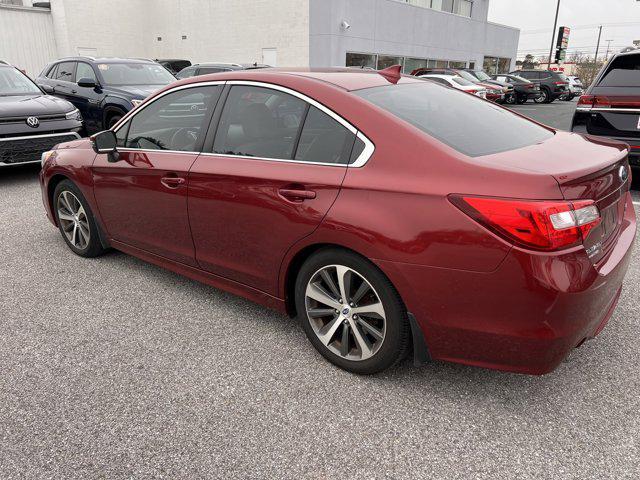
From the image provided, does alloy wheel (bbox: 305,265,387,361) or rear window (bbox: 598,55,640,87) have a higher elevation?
rear window (bbox: 598,55,640,87)

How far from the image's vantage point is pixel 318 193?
2594 millimetres

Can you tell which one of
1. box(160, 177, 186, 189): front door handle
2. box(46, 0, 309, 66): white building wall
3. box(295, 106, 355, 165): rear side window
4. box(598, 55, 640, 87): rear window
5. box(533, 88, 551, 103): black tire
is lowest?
box(533, 88, 551, 103): black tire

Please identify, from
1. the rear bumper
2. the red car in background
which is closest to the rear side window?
the rear bumper

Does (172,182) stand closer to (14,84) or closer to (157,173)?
(157,173)

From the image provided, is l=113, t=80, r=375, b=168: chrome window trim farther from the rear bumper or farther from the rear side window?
the rear bumper

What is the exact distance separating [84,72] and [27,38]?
19011 mm

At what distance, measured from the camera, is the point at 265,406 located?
2.53 metres

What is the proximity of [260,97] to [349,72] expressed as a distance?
59 centimetres

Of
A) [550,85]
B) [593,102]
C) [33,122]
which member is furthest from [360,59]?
[593,102]

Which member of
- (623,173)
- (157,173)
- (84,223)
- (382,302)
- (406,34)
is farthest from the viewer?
(406,34)

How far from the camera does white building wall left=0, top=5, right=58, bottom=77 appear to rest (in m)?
24.0

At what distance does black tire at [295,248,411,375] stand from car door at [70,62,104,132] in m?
8.16

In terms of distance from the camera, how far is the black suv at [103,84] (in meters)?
9.24

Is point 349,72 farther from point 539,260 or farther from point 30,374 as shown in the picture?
point 30,374
